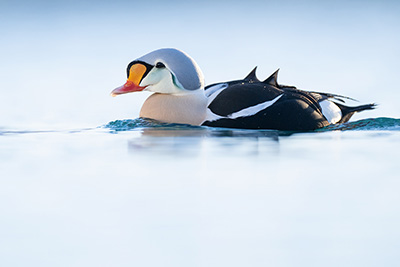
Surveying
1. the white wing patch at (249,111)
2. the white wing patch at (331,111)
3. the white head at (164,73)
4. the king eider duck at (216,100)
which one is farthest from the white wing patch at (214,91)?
the white wing patch at (331,111)

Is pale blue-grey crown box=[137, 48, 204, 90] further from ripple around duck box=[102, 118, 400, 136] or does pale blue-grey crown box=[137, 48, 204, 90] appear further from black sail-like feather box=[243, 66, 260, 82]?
black sail-like feather box=[243, 66, 260, 82]

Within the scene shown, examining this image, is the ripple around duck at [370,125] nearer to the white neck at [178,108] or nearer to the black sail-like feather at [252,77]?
the black sail-like feather at [252,77]

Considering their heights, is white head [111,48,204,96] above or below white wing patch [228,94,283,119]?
above

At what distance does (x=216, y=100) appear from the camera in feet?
16.1

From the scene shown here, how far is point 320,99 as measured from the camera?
5.35 meters

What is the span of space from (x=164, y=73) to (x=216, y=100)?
0.50m

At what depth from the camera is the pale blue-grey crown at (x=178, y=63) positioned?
506 cm

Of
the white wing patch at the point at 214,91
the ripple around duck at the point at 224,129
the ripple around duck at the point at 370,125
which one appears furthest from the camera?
the white wing patch at the point at 214,91

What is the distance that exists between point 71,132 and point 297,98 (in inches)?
67.7

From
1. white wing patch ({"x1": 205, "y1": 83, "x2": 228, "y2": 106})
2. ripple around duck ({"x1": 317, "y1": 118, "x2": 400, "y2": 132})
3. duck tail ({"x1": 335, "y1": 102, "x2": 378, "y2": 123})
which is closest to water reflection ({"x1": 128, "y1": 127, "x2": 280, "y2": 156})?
white wing patch ({"x1": 205, "y1": 83, "x2": 228, "y2": 106})

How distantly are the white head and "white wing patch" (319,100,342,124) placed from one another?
1.03m

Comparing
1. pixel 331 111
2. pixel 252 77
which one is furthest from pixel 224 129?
pixel 331 111

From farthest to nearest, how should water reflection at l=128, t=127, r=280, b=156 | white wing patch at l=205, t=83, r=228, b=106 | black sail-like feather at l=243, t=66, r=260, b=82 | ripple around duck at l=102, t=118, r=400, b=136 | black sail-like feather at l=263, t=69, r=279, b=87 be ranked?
black sail-like feather at l=243, t=66, r=260, b=82
black sail-like feather at l=263, t=69, r=279, b=87
white wing patch at l=205, t=83, r=228, b=106
ripple around duck at l=102, t=118, r=400, b=136
water reflection at l=128, t=127, r=280, b=156

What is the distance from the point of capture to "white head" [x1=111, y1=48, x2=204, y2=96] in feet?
16.6
